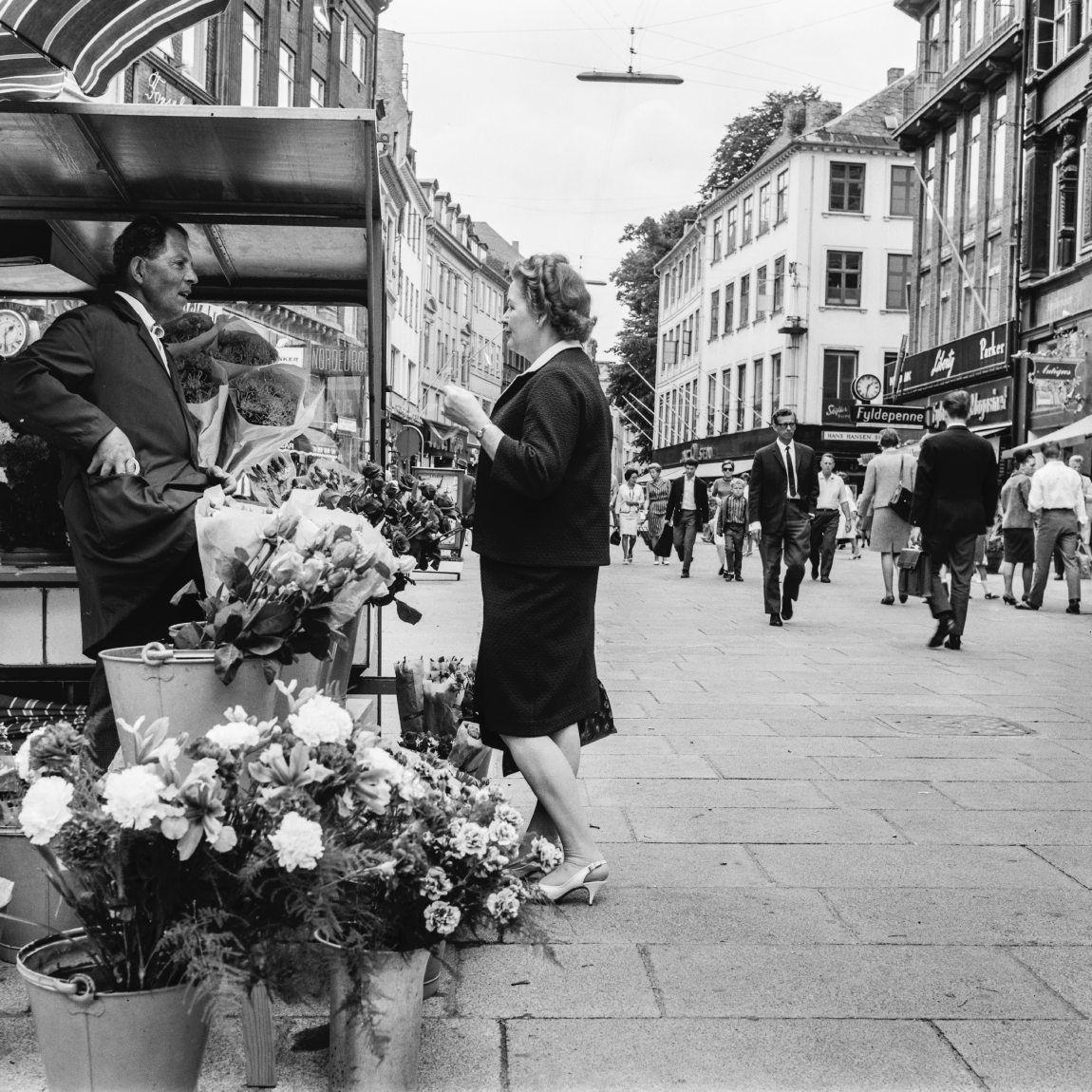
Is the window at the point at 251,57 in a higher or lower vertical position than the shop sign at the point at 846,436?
higher

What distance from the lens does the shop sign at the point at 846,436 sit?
49844 mm

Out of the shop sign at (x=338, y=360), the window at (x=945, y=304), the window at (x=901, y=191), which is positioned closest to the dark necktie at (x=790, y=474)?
the shop sign at (x=338, y=360)

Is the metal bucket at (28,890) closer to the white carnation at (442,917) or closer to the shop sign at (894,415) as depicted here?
the white carnation at (442,917)

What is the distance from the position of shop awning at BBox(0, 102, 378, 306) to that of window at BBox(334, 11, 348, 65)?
32.9 meters

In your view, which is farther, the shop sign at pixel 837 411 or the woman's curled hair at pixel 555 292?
the shop sign at pixel 837 411

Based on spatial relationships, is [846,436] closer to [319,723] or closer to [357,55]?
[357,55]

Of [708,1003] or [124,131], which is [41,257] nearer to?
[124,131]

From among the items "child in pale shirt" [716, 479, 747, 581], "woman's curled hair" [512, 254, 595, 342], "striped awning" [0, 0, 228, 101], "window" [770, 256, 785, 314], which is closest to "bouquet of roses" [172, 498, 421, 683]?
"woman's curled hair" [512, 254, 595, 342]

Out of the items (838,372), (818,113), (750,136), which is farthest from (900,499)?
(750,136)

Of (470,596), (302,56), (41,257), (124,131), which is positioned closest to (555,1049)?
(124,131)

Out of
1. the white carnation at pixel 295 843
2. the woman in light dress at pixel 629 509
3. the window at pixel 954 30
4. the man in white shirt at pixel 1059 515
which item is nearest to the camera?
the white carnation at pixel 295 843

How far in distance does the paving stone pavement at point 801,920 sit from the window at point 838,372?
4373 centimetres

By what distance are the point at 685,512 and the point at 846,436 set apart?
29.9 m

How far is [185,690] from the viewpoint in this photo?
3.04 m
